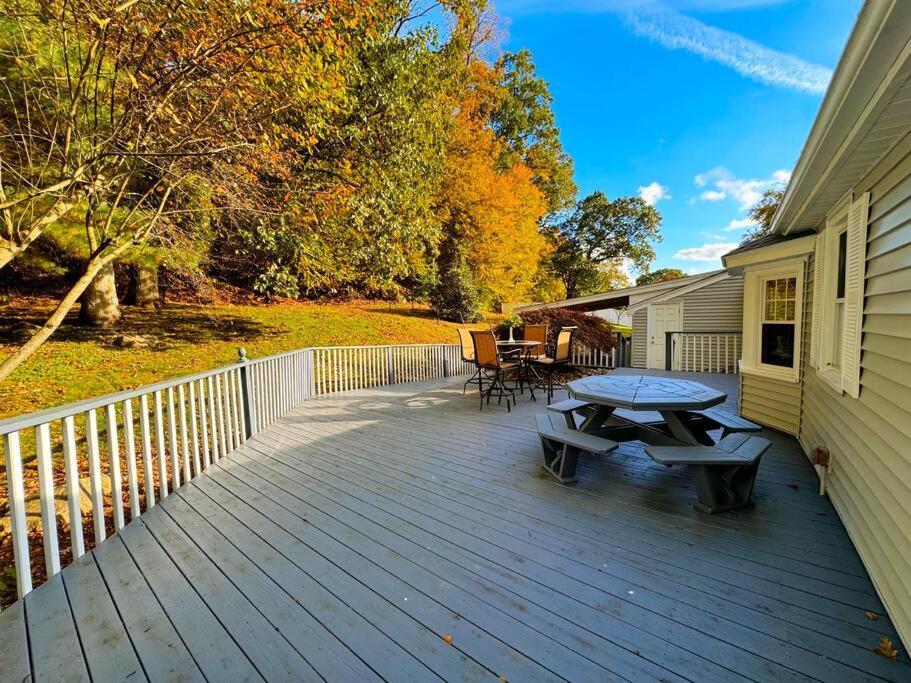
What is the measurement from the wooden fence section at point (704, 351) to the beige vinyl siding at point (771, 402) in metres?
4.71

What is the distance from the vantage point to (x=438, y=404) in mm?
5824

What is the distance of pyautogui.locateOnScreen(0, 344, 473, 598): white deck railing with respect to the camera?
175 cm

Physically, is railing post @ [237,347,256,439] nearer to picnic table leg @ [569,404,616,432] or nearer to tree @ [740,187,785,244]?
picnic table leg @ [569,404,616,432]

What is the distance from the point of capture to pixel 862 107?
1.63m

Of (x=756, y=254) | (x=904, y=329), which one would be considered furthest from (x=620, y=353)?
(x=904, y=329)

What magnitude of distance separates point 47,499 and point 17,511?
12cm

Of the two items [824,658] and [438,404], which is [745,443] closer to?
[824,658]

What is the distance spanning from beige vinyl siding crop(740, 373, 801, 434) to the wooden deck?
1.22m

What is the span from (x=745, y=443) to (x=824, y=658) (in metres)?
1.54

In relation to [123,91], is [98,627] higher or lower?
lower

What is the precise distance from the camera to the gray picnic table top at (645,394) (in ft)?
8.79

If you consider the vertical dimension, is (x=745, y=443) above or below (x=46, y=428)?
below

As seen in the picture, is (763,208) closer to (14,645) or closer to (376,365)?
(376,365)

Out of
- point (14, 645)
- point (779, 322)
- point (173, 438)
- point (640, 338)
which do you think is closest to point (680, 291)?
point (640, 338)
